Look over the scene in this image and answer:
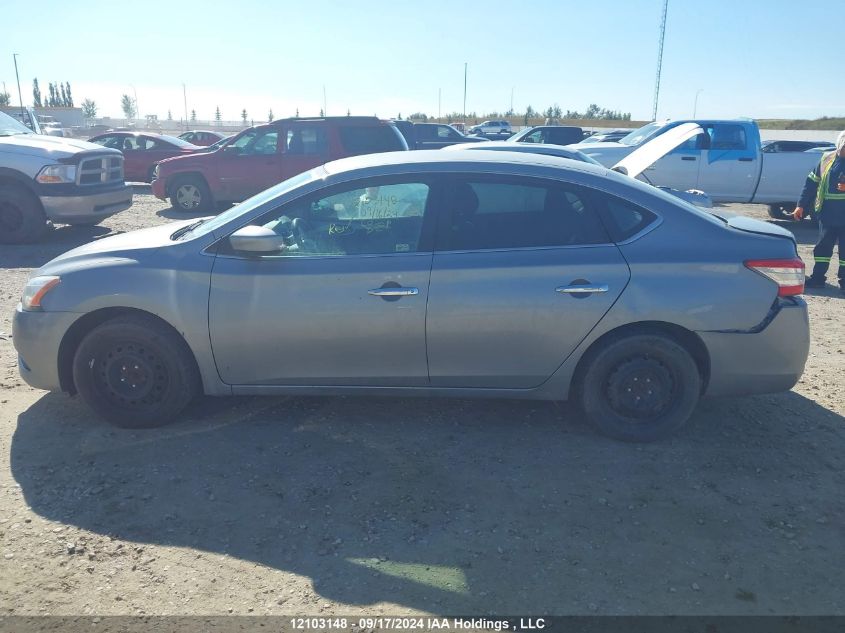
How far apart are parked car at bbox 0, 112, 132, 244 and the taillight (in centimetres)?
900

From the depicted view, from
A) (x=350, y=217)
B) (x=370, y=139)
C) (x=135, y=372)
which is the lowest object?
(x=135, y=372)

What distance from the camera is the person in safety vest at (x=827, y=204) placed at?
7383 millimetres

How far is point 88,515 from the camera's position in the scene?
3389 millimetres

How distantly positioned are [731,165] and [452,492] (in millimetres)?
12030

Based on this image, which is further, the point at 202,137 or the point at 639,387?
the point at 202,137

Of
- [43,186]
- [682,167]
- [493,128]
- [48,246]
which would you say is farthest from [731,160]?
[493,128]

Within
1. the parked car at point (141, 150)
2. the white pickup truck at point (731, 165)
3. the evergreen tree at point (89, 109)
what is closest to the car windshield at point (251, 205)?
the white pickup truck at point (731, 165)

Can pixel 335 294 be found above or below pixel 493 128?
below

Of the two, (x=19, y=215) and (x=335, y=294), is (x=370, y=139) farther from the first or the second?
(x=335, y=294)

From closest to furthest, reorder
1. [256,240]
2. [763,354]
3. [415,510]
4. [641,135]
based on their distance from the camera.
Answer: [415,510] → [256,240] → [763,354] → [641,135]

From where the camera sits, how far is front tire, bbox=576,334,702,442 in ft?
13.1

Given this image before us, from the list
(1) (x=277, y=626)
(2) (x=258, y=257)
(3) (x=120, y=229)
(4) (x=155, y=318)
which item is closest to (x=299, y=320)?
(2) (x=258, y=257)

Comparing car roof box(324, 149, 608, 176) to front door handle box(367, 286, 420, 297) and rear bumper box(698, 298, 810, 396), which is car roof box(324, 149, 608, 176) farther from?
rear bumper box(698, 298, 810, 396)

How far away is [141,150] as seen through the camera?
18.2 metres
